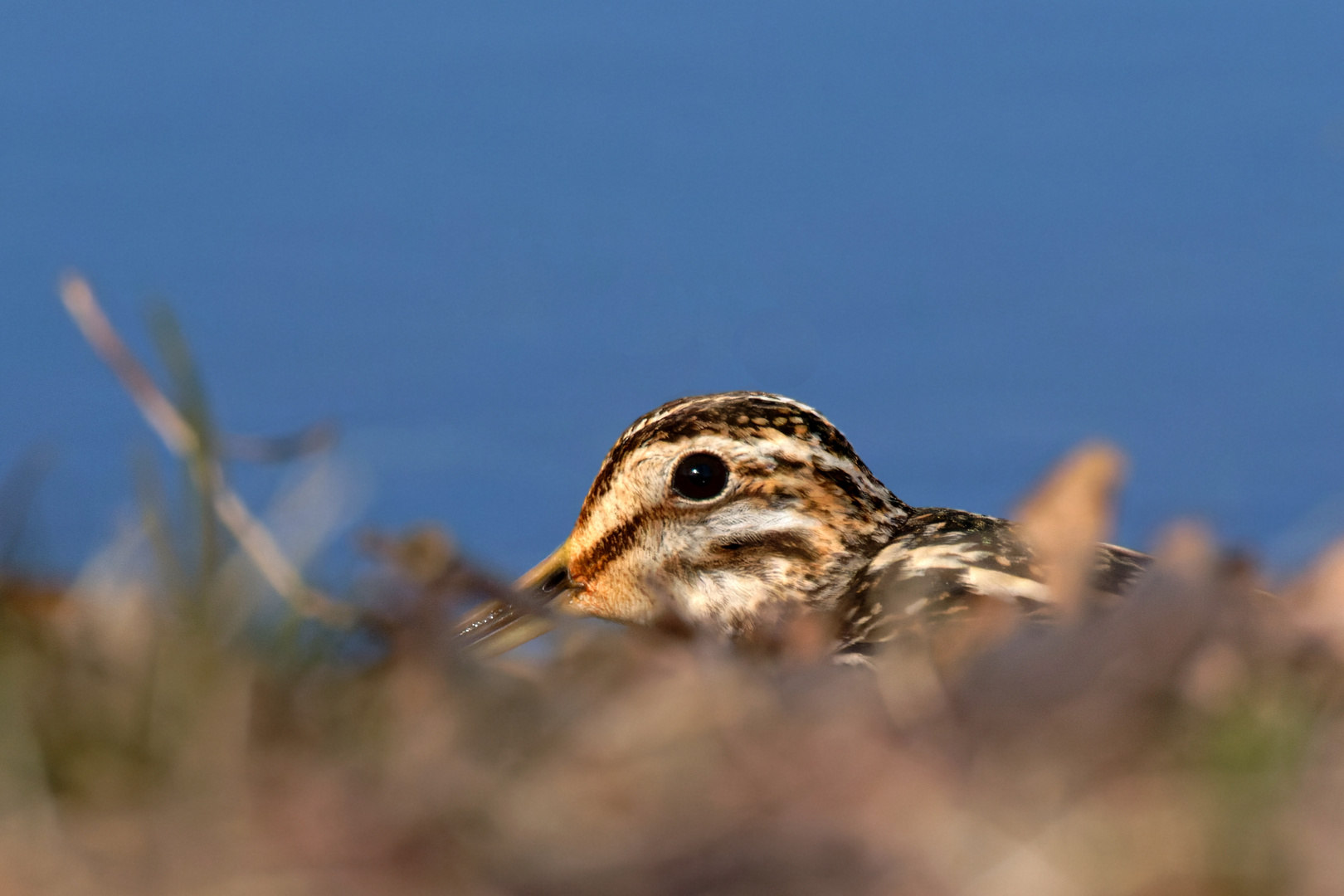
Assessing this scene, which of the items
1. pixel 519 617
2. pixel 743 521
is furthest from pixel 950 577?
pixel 519 617

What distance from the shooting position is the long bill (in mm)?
3945

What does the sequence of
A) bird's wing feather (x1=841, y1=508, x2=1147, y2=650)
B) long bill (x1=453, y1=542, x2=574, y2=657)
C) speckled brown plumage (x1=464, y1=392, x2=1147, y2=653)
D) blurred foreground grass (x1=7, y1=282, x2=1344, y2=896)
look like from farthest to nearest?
speckled brown plumage (x1=464, y1=392, x2=1147, y2=653) → long bill (x1=453, y1=542, x2=574, y2=657) → bird's wing feather (x1=841, y1=508, x2=1147, y2=650) → blurred foreground grass (x1=7, y1=282, x2=1344, y2=896)

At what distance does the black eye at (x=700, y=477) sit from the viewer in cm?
415

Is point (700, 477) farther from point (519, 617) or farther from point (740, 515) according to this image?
point (519, 617)

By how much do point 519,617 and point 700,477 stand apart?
564 mm

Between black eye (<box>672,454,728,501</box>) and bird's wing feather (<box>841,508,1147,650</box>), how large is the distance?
0.43 m

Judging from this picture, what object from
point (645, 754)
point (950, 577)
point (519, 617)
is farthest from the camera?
point (519, 617)

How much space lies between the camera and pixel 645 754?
196 centimetres

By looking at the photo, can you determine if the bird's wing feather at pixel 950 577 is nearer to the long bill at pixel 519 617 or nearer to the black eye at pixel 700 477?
the black eye at pixel 700 477

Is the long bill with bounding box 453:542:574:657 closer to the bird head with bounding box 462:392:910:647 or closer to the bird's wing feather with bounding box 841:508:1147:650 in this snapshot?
the bird head with bounding box 462:392:910:647

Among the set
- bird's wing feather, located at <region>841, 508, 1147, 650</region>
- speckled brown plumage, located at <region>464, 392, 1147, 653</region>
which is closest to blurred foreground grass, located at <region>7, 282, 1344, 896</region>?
bird's wing feather, located at <region>841, 508, 1147, 650</region>

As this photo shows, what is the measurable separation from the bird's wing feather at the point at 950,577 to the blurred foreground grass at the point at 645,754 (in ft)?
2.88

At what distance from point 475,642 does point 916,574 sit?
1.11m

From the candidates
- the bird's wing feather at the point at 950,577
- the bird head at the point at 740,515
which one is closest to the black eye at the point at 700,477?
the bird head at the point at 740,515
